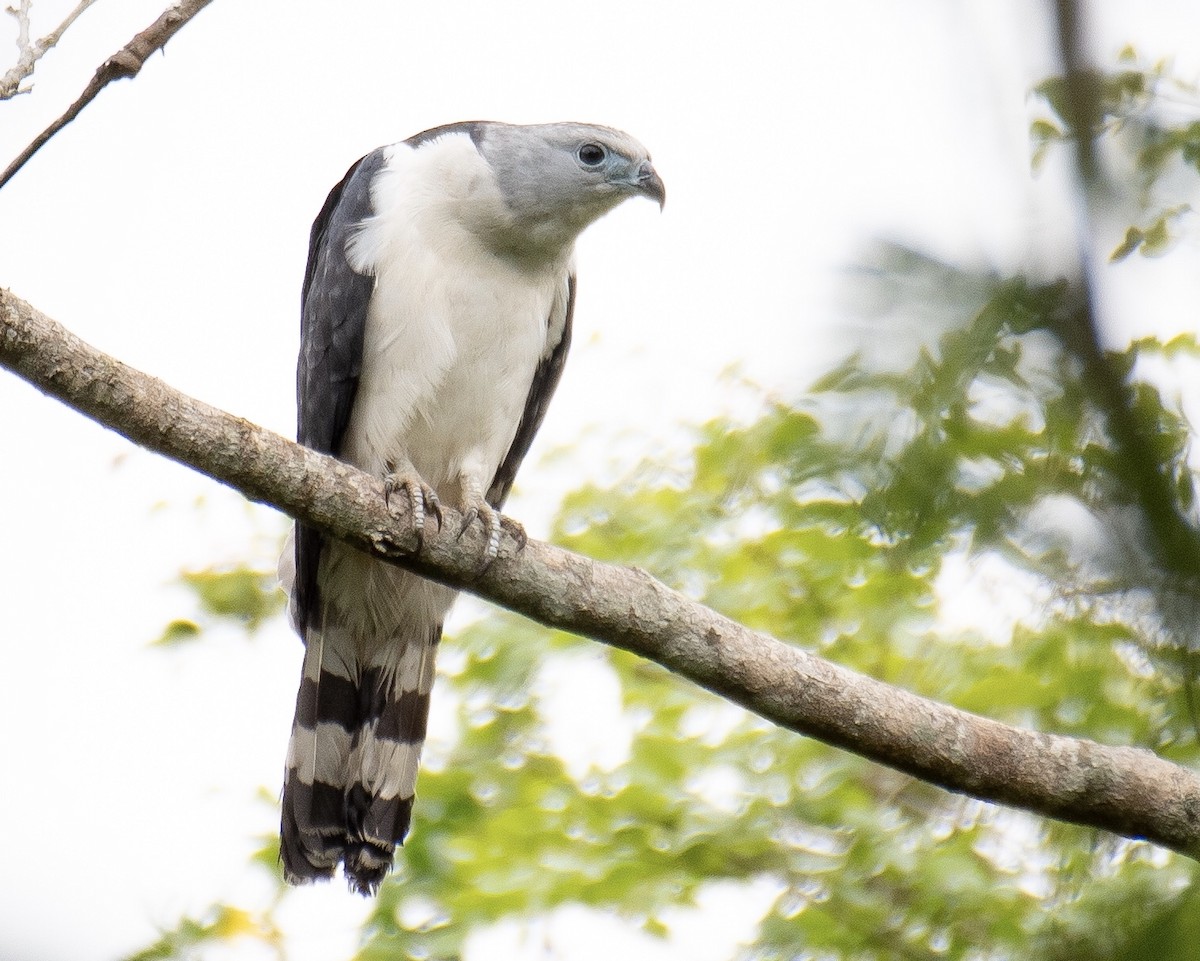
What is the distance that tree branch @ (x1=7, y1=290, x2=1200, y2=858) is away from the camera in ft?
11.1

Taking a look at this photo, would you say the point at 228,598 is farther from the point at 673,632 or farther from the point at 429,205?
the point at 673,632

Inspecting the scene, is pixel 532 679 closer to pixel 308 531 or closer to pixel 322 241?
pixel 308 531

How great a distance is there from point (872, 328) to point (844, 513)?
0.33 m

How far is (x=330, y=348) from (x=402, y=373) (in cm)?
29

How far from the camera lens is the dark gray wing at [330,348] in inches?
199

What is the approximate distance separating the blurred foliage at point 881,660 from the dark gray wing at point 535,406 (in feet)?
1.57

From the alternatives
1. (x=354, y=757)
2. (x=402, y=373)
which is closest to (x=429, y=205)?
(x=402, y=373)

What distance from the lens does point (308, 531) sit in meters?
5.09

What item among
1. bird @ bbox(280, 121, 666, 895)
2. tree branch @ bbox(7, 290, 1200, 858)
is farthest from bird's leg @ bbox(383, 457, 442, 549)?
bird @ bbox(280, 121, 666, 895)

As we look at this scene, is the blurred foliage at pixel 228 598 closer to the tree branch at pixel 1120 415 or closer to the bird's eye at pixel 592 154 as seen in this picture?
the bird's eye at pixel 592 154

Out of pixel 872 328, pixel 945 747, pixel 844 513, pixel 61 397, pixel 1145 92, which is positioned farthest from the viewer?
pixel 945 747

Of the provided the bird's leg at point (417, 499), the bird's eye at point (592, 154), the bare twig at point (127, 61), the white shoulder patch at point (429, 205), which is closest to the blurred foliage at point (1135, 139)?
the bare twig at point (127, 61)

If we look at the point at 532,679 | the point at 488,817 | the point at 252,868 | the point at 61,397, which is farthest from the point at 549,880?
the point at 61,397

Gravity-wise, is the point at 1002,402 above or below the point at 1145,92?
below
